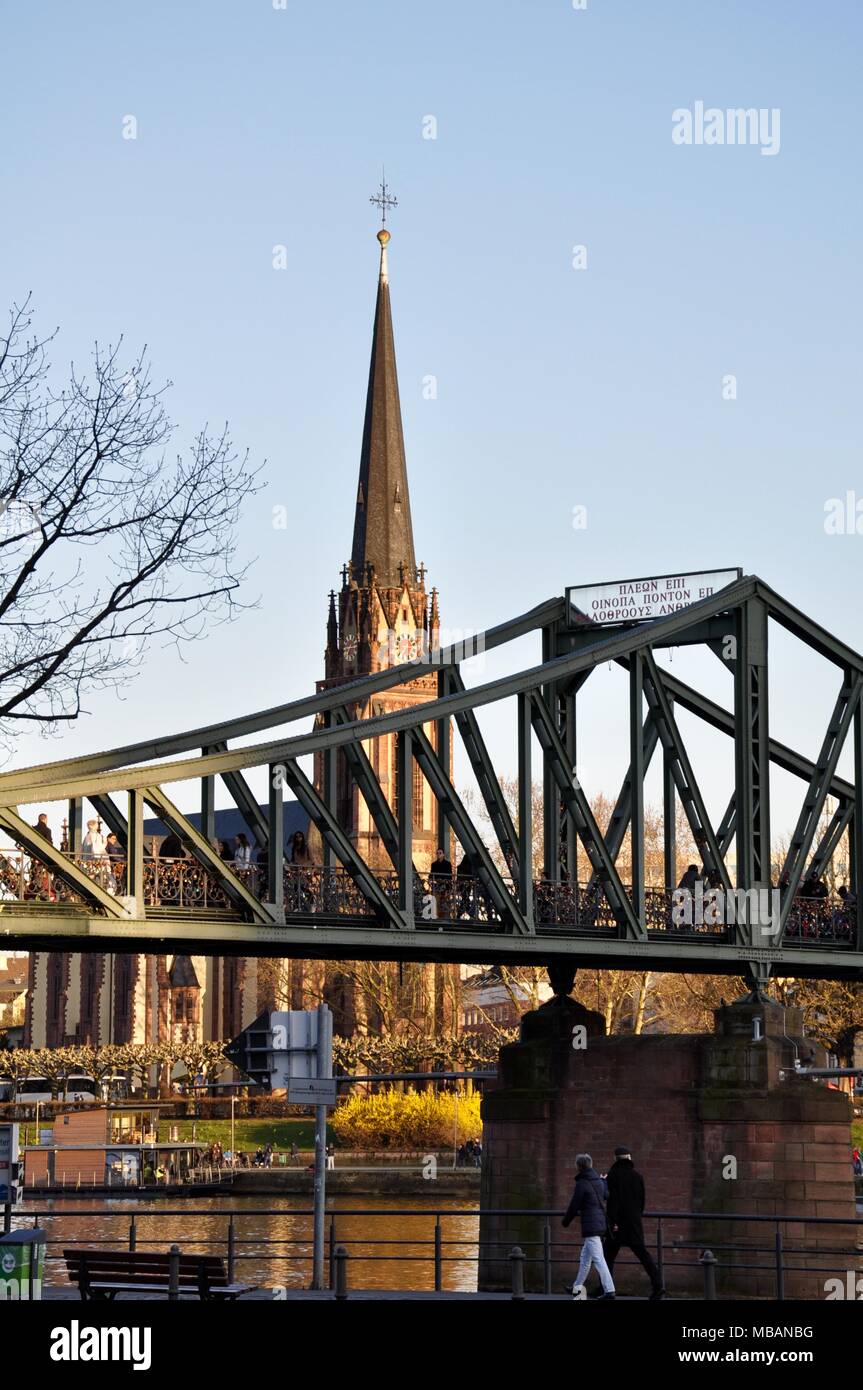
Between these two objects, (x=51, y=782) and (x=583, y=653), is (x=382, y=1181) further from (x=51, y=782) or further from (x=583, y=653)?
(x=51, y=782)

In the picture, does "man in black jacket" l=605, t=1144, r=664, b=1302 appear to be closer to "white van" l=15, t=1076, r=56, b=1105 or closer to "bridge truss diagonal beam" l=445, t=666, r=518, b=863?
"bridge truss diagonal beam" l=445, t=666, r=518, b=863

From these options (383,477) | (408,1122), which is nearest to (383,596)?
(383,477)

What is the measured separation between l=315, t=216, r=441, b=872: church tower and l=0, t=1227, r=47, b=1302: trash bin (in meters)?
120

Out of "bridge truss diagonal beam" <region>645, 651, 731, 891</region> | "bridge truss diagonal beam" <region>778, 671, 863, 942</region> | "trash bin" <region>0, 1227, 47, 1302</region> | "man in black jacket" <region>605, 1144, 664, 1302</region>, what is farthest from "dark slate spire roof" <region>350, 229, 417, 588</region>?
"trash bin" <region>0, 1227, 47, 1302</region>

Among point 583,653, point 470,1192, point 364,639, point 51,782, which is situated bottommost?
point 470,1192

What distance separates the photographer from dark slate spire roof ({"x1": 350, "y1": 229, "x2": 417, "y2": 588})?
146 metres

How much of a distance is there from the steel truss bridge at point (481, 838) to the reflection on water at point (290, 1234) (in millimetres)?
6228

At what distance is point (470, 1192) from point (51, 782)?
4966 centimetres

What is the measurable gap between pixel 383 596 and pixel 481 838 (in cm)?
10676

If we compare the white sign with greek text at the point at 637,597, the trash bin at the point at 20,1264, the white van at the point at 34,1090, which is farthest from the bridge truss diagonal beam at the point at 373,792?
the white van at the point at 34,1090

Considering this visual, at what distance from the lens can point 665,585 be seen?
1890 inches

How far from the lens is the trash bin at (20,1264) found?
20609 mm

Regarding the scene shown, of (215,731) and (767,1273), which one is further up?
(215,731)
